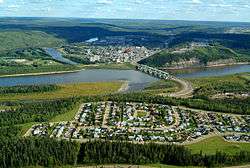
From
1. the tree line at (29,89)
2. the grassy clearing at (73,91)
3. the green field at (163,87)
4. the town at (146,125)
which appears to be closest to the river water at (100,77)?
the green field at (163,87)

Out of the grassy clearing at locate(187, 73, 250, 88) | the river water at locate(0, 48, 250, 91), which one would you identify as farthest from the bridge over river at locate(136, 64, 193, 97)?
the river water at locate(0, 48, 250, 91)

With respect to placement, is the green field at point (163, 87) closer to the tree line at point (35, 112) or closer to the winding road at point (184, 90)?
the winding road at point (184, 90)

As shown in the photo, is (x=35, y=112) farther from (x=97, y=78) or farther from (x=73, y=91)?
(x=97, y=78)

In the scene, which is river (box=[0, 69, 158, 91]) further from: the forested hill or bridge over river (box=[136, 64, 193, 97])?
the forested hill

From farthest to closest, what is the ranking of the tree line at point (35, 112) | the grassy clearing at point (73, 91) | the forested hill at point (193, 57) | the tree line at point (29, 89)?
the forested hill at point (193, 57), the tree line at point (29, 89), the grassy clearing at point (73, 91), the tree line at point (35, 112)

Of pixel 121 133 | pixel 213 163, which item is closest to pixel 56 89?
pixel 121 133
